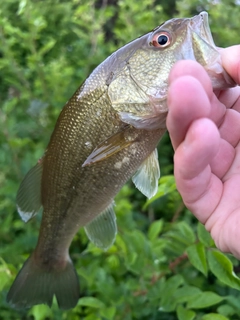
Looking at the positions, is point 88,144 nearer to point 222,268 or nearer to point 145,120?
point 145,120

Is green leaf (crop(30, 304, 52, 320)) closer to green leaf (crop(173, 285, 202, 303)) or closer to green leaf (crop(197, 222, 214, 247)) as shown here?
green leaf (crop(173, 285, 202, 303))

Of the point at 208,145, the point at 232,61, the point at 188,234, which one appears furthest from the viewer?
the point at 188,234

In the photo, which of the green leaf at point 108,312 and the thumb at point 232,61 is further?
the green leaf at point 108,312

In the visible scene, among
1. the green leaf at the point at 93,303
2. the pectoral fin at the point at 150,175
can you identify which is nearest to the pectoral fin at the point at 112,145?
the pectoral fin at the point at 150,175

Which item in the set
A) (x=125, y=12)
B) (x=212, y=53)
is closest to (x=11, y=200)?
(x=212, y=53)

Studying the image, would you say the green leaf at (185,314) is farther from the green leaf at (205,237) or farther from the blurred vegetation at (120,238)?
the green leaf at (205,237)

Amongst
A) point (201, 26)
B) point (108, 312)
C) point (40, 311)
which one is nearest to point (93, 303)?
point (108, 312)
